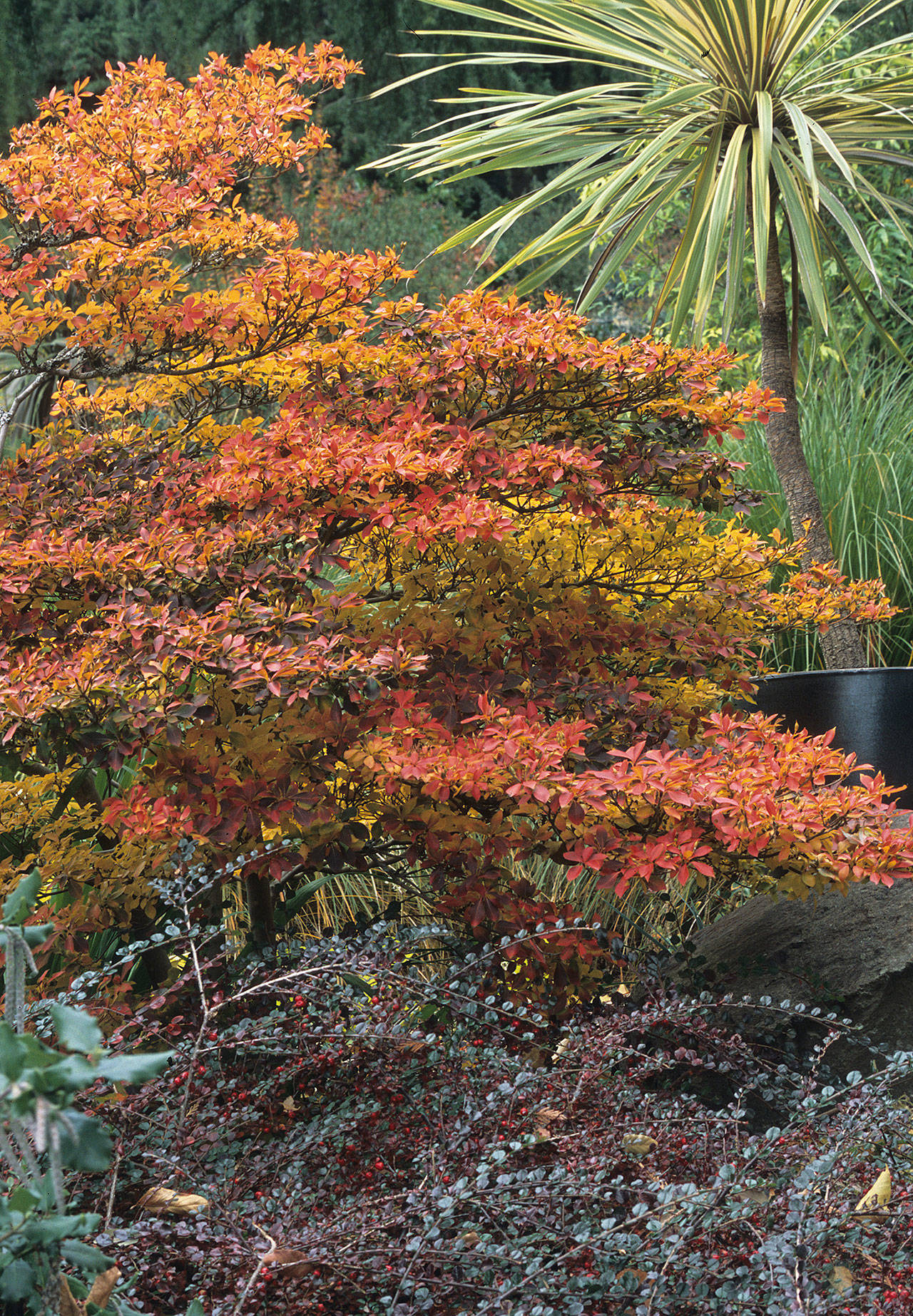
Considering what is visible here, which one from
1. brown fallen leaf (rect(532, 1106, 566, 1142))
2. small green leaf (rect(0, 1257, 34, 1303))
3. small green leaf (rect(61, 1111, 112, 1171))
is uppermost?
small green leaf (rect(61, 1111, 112, 1171))

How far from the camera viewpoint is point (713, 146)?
364cm

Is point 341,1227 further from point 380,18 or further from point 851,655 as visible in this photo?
point 380,18

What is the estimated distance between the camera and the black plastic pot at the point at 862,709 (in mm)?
3348

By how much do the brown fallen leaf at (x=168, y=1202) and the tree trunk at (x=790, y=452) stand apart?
9.51ft

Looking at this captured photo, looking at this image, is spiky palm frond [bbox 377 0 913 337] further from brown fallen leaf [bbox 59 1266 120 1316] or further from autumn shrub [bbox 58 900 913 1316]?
brown fallen leaf [bbox 59 1266 120 1316]

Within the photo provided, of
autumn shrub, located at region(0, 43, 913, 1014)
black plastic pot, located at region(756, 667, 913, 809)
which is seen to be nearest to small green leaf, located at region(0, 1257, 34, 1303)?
autumn shrub, located at region(0, 43, 913, 1014)

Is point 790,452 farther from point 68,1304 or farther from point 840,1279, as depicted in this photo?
point 68,1304

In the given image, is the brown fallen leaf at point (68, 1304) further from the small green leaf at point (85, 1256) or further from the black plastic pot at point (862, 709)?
the black plastic pot at point (862, 709)

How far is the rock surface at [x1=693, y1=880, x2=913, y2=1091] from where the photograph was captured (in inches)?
99.0

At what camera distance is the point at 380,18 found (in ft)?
36.9

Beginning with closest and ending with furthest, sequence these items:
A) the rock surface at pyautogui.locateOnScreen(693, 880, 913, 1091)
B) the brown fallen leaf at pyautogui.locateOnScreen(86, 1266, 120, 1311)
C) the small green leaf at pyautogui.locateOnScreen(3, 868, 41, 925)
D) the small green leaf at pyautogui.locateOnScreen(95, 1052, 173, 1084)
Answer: the small green leaf at pyautogui.locateOnScreen(95, 1052, 173, 1084) → the small green leaf at pyautogui.locateOnScreen(3, 868, 41, 925) → the brown fallen leaf at pyautogui.locateOnScreen(86, 1266, 120, 1311) → the rock surface at pyautogui.locateOnScreen(693, 880, 913, 1091)

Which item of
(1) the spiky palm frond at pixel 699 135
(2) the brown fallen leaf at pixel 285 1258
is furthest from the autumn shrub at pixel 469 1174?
(1) the spiky palm frond at pixel 699 135

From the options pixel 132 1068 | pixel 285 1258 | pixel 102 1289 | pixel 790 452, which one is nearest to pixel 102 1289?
pixel 102 1289

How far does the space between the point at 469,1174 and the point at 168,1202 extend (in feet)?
1.36
